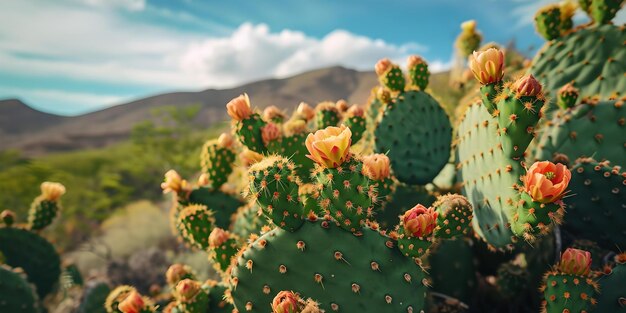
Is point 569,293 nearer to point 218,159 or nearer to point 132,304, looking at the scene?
point 132,304

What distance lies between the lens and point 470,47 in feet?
11.8

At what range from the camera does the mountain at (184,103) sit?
5734 cm

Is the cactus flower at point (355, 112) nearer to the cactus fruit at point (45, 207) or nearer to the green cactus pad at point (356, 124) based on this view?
the green cactus pad at point (356, 124)

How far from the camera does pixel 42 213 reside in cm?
309

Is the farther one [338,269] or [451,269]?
[451,269]

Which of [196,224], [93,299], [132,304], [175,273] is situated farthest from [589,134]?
[93,299]

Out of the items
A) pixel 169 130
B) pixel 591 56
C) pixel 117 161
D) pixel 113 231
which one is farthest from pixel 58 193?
pixel 117 161

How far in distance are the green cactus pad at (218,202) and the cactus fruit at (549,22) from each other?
7.45ft

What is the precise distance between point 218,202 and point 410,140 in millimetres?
1252

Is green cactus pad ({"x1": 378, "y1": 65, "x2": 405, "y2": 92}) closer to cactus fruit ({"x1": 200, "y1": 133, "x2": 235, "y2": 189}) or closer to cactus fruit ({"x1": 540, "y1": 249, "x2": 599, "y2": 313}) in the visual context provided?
cactus fruit ({"x1": 200, "y1": 133, "x2": 235, "y2": 189})

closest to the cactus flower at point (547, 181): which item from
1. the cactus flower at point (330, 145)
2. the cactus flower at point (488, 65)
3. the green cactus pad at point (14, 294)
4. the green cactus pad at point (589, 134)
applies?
the cactus flower at point (488, 65)

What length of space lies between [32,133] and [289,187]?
225ft

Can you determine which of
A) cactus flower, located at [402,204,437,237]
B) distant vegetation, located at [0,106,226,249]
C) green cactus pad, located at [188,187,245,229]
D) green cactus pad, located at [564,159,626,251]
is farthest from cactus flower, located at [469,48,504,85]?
distant vegetation, located at [0,106,226,249]

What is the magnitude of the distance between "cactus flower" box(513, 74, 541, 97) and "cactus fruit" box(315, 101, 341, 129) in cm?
125
